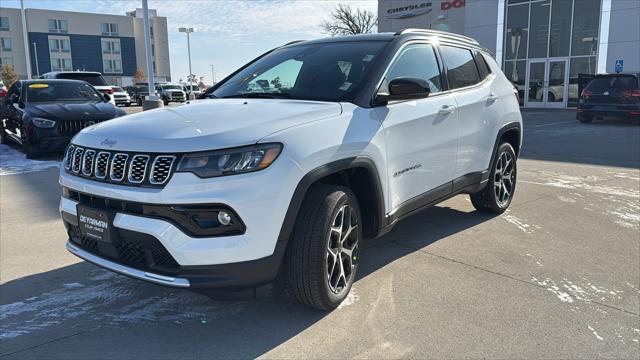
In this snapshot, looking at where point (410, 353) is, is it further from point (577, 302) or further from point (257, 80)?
point (257, 80)

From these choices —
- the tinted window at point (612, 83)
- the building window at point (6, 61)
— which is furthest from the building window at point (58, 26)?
the tinted window at point (612, 83)

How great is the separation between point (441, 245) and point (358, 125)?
180 centimetres

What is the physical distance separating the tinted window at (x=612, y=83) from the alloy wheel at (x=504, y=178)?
42.0ft

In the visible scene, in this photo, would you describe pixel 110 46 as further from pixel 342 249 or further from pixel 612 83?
pixel 342 249

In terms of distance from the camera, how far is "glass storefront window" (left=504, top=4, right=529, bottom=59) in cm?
2753

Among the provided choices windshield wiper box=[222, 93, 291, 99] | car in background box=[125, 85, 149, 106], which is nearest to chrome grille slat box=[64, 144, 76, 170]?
windshield wiper box=[222, 93, 291, 99]

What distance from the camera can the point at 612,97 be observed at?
16188 mm

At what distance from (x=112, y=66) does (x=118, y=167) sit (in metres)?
93.0

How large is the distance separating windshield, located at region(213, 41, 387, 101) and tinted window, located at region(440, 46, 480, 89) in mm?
903

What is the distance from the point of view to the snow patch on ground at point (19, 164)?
8.67 metres

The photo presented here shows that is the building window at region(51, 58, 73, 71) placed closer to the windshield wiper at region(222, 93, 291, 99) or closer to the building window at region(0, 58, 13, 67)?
the building window at region(0, 58, 13, 67)

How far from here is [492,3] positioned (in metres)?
29.0

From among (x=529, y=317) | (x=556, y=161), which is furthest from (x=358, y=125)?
(x=556, y=161)

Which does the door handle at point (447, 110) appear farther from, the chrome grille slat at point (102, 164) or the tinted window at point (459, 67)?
the chrome grille slat at point (102, 164)
